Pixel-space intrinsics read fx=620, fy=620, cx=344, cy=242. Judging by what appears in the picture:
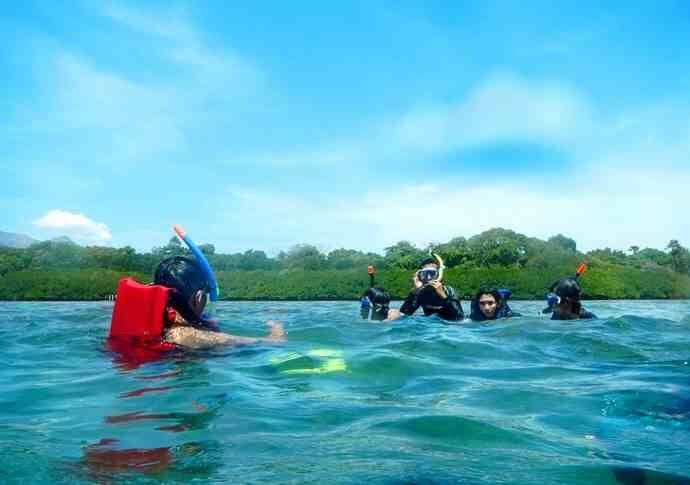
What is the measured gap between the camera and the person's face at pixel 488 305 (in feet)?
31.7

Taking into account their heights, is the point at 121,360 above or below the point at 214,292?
below

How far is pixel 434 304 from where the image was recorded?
9.73 meters

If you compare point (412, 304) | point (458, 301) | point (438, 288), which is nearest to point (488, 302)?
point (458, 301)

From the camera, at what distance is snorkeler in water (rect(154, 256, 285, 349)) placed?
5.07 meters

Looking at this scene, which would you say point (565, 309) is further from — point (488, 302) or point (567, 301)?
point (488, 302)

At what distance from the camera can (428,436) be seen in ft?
9.31

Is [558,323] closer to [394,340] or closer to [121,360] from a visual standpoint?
[394,340]

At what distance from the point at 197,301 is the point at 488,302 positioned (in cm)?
567

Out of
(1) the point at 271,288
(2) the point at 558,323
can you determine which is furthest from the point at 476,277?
(2) the point at 558,323

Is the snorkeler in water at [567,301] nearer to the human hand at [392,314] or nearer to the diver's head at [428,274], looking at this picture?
the diver's head at [428,274]

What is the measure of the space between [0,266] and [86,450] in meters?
37.2

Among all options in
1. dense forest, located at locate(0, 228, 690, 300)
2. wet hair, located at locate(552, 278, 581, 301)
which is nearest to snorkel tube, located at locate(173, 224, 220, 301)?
wet hair, located at locate(552, 278, 581, 301)

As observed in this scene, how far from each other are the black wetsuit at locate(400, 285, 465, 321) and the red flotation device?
5.43m

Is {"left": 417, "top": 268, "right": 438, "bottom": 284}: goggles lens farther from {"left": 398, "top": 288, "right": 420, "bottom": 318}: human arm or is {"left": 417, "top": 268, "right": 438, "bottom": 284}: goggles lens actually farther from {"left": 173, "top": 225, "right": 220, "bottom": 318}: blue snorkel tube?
{"left": 173, "top": 225, "right": 220, "bottom": 318}: blue snorkel tube
